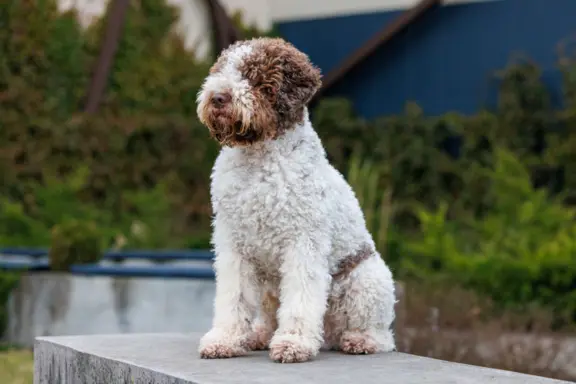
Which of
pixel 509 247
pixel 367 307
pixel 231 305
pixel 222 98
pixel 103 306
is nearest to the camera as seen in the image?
pixel 222 98

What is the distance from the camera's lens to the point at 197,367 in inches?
157

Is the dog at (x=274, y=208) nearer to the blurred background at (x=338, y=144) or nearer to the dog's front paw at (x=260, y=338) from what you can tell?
the dog's front paw at (x=260, y=338)

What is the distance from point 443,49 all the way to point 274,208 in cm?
885

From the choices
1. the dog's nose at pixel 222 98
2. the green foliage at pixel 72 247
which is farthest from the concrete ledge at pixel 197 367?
the green foliage at pixel 72 247

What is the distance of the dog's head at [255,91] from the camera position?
156 inches

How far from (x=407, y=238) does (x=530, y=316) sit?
10.4 feet

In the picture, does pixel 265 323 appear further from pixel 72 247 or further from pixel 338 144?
pixel 338 144

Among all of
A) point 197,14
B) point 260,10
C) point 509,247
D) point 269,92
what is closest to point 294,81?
point 269,92

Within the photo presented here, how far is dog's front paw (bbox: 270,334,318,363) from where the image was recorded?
13.4ft

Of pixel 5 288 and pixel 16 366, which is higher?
pixel 5 288

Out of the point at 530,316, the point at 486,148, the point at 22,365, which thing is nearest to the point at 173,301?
the point at 22,365

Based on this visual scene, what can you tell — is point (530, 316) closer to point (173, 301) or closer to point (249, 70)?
point (173, 301)

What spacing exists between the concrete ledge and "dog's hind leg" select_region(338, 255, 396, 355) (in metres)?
0.09

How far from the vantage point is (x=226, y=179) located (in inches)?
166
